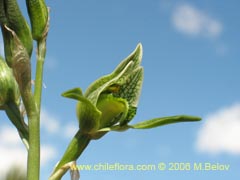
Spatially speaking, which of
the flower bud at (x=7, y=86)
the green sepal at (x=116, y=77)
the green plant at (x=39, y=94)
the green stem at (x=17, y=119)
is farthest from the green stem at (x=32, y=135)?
the green sepal at (x=116, y=77)

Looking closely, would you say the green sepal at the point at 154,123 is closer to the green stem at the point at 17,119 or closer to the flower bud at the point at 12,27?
the green stem at the point at 17,119

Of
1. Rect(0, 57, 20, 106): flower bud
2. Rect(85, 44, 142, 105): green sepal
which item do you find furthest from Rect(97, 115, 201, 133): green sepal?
Rect(0, 57, 20, 106): flower bud

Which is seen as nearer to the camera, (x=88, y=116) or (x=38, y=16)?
(x=88, y=116)

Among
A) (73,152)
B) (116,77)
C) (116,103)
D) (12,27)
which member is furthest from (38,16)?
(73,152)

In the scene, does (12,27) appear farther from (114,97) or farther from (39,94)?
(114,97)

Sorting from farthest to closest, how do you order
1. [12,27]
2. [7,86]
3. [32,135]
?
[7,86] → [12,27] → [32,135]

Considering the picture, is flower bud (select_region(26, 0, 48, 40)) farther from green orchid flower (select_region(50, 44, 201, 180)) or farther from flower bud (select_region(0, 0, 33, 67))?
green orchid flower (select_region(50, 44, 201, 180))
